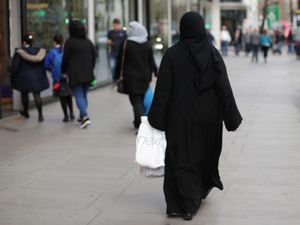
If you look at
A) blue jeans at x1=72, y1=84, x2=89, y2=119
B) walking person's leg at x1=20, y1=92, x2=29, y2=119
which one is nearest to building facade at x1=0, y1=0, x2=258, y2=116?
walking person's leg at x1=20, y1=92, x2=29, y2=119

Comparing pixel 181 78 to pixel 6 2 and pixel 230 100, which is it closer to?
pixel 230 100

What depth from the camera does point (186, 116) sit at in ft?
19.7

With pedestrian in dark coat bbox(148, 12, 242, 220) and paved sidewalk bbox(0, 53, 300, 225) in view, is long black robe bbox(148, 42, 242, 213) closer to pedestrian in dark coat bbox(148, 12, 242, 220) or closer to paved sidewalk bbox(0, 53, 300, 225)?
pedestrian in dark coat bbox(148, 12, 242, 220)

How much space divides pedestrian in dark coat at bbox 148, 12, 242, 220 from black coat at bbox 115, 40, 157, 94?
463 cm

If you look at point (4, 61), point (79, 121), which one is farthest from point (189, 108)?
point (4, 61)

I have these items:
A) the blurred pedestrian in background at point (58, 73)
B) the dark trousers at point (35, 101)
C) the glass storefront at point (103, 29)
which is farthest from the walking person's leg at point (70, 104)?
the glass storefront at point (103, 29)

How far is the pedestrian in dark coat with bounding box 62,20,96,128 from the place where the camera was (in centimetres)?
1132

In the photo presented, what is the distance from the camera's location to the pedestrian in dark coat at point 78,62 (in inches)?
446

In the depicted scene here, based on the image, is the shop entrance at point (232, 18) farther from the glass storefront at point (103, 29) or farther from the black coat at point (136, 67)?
the black coat at point (136, 67)

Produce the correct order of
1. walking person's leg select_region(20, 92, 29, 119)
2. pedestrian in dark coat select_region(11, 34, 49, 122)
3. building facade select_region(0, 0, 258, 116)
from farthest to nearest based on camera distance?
building facade select_region(0, 0, 258, 116), walking person's leg select_region(20, 92, 29, 119), pedestrian in dark coat select_region(11, 34, 49, 122)

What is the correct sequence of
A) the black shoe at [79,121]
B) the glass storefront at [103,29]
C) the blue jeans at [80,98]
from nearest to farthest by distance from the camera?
1. the blue jeans at [80,98]
2. the black shoe at [79,121]
3. the glass storefront at [103,29]

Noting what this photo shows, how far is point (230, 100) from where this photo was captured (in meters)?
6.03

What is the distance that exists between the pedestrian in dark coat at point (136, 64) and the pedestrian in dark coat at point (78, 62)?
801mm

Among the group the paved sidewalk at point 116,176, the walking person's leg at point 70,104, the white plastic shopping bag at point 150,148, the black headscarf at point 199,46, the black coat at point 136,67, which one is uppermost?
the black headscarf at point 199,46
